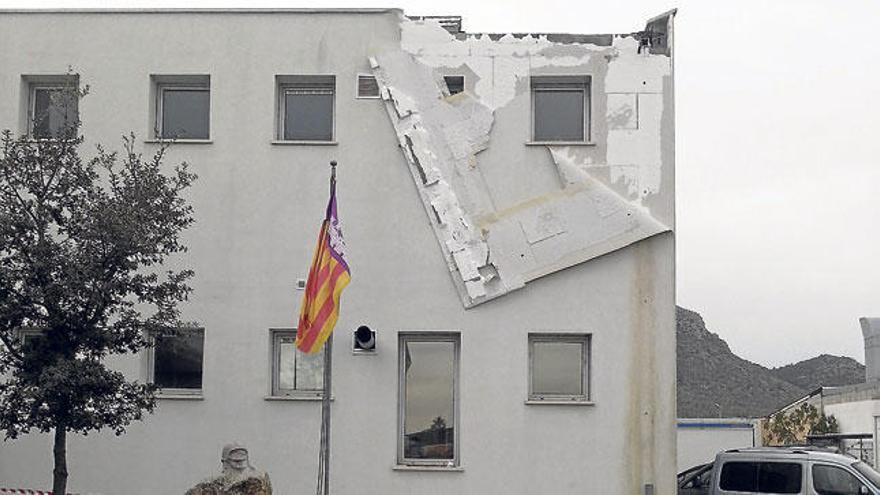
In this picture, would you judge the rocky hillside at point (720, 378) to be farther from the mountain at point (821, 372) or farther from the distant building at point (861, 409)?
the distant building at point (861, 409)

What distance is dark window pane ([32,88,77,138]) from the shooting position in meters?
17.7

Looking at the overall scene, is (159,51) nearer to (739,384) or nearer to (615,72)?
(615,72)

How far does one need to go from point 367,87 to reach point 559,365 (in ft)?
15.9

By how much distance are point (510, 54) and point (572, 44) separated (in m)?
0.90

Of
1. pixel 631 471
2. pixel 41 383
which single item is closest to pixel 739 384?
pixel 631 471

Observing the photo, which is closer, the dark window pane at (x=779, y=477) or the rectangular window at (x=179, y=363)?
the rectangular window at (x=179, y=363)

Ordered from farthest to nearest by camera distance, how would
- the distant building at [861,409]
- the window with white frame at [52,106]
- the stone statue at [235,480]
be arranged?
the distant building at [861,409]
the window with white frame at [52,106]
the stone statue at [235,480]

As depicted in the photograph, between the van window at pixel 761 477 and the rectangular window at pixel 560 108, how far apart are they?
5606mm

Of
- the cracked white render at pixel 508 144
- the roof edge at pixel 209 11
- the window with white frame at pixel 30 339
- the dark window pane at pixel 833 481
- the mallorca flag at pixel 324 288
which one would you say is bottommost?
the dark window pane at pixel 833 481

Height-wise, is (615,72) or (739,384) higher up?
(615,72)

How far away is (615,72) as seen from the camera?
1895cm

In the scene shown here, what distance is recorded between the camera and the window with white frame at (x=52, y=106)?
1758 cm

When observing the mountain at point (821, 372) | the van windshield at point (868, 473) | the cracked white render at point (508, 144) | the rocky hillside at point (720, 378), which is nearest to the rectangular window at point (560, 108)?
the cracked white render at point (508, 144)

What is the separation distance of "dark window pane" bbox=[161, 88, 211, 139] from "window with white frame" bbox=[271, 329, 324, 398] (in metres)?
3.22
